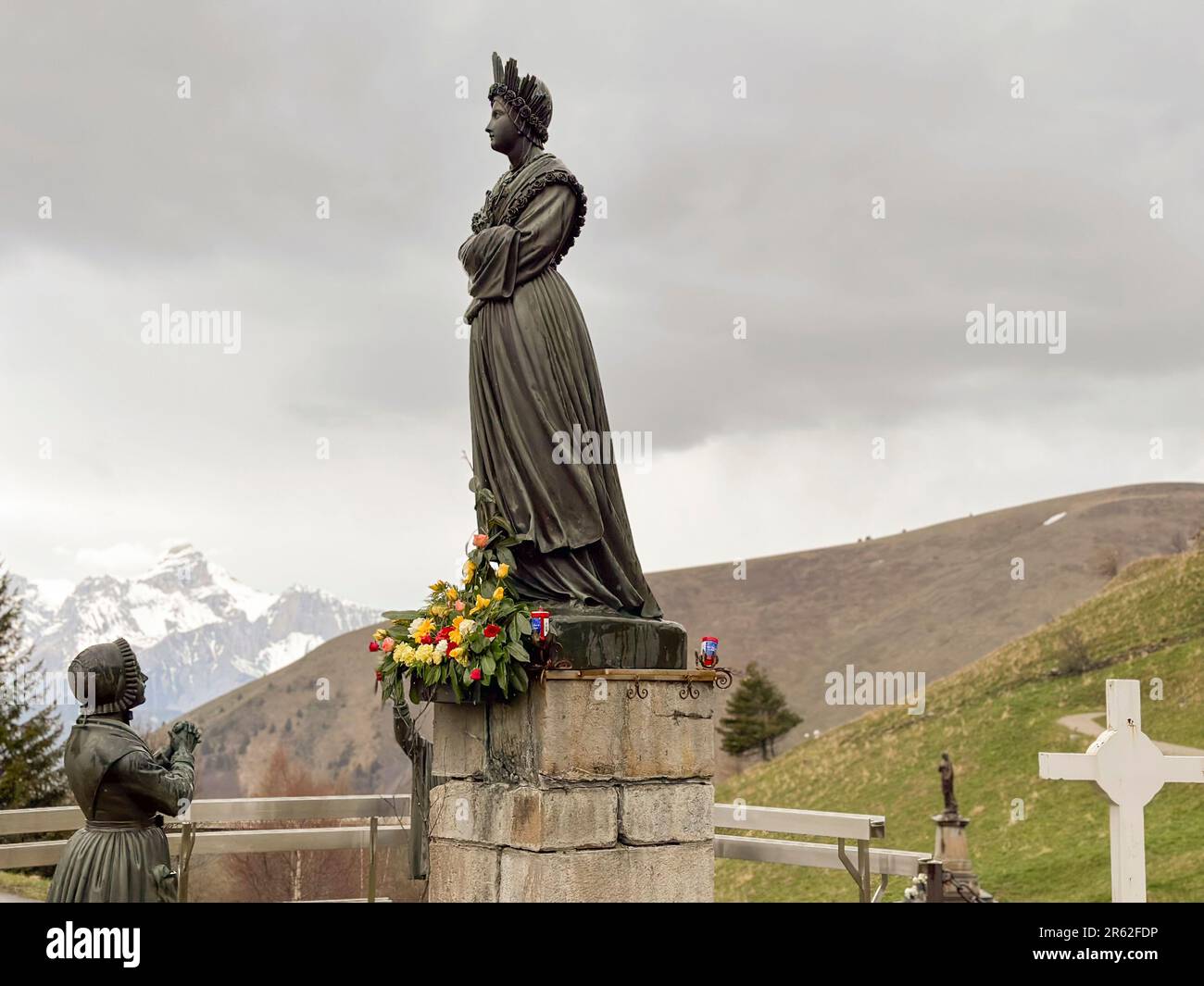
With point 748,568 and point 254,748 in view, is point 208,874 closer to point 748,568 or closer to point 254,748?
point 254,748

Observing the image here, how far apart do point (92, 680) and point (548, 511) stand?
2460mm

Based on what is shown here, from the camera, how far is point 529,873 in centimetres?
584

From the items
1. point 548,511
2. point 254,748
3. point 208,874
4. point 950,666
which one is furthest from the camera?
point 254,748

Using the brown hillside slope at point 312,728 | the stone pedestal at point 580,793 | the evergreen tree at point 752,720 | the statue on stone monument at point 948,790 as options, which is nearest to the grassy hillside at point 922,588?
the evergreen tree at point 752,720

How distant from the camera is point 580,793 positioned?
5922 millimetres

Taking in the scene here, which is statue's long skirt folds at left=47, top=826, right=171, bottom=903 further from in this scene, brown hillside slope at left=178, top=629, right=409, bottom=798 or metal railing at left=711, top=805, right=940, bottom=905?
brown hillside slope at left=178, top=629, right=409, bottom=798

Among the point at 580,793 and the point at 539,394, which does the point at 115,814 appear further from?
the point at 539,394

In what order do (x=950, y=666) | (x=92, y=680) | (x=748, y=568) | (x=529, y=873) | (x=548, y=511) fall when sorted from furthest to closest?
(x=748, y=568), (x=950, y=666), (x=548, y=511), (x=529, y=873), (x=92, y=680)

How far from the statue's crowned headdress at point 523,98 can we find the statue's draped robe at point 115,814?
3.87 m

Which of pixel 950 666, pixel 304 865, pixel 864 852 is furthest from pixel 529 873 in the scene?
pixel 950 666

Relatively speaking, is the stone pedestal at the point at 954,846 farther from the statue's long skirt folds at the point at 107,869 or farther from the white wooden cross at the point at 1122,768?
the statue's long skirt folds at the point at 107,869

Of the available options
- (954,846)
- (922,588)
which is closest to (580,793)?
(954,846)
